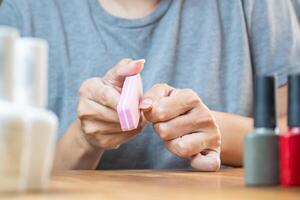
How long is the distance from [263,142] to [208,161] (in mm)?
305

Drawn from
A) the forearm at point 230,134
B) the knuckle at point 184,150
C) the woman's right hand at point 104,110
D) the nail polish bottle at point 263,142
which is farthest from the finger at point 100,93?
the nail polish bottle at point 263,142

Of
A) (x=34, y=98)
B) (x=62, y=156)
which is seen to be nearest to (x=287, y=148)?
(x=34, y=98)

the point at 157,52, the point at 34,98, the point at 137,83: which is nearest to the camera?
the point at 34,98

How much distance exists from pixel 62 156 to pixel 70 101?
0.17 m

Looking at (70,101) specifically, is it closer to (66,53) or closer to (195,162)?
(66,53)

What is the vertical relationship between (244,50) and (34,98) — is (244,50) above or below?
below

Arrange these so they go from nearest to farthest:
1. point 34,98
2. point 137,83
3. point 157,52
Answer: point 34,98
point 137,83
point 157,52

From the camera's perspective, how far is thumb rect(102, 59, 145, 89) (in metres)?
0.75

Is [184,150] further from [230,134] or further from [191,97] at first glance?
[230,134]

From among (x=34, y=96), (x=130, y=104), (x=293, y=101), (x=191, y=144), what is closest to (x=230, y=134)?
(x=191, y=144)

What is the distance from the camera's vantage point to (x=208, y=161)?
2.55 feet

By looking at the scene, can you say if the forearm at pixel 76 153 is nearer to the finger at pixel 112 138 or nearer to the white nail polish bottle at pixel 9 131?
the finger at pixel 112 138

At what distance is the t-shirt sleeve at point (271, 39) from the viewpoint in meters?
1.11

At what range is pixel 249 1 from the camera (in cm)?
113
